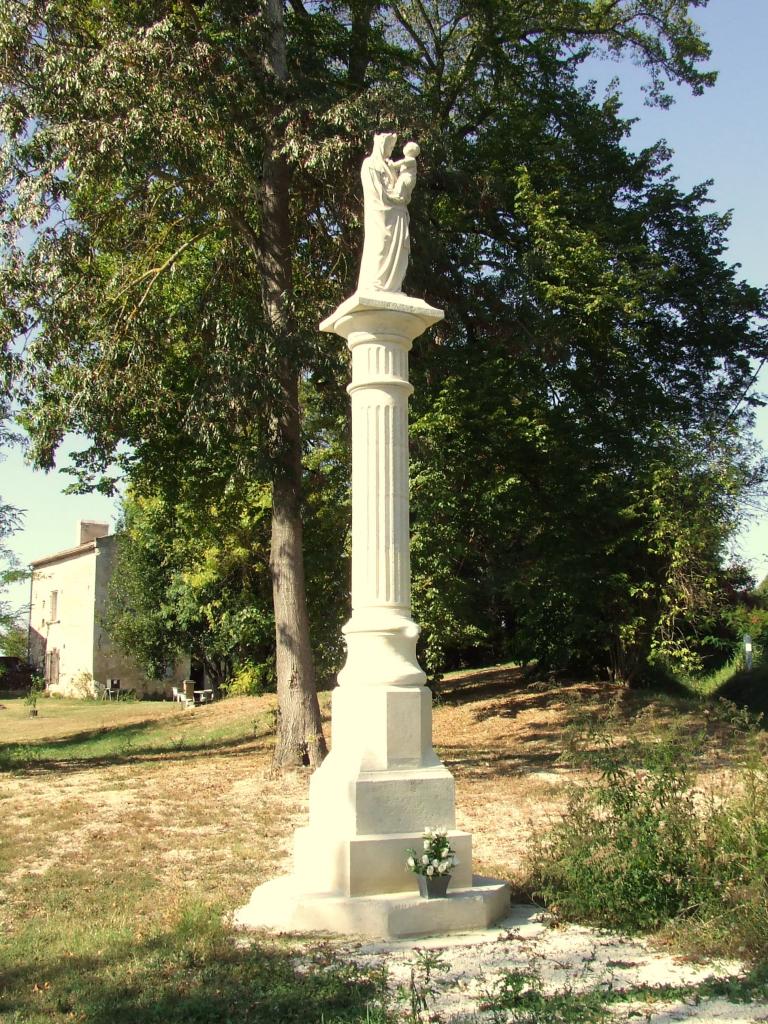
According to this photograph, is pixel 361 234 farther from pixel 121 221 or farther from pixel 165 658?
pixel 165 658

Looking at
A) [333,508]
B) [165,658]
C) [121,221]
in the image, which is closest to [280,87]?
[121,221]

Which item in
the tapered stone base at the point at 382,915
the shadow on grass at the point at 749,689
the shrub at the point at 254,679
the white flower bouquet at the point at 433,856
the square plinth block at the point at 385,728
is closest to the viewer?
the tapered stone base at the point at 382,915

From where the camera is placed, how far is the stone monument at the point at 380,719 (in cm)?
664

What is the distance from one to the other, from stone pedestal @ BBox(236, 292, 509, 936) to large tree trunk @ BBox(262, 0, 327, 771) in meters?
6.26

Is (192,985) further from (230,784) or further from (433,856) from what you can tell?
(230,784)

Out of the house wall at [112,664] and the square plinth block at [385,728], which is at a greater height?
the house wall at [112,664]

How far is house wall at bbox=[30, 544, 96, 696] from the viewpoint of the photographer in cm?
3922

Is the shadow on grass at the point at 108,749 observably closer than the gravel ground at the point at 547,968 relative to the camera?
No

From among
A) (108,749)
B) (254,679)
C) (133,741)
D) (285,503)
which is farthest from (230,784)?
(254,679)

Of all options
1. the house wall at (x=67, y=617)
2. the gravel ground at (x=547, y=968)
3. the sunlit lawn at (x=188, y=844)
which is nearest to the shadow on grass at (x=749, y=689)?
the sunlit lawn at (x=188, y=844)

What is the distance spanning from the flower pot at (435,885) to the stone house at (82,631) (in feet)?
105

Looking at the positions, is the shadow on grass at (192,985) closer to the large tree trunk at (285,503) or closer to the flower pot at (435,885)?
the flower pot at (435,885)

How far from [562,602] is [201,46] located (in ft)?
37.7

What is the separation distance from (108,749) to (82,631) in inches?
793
